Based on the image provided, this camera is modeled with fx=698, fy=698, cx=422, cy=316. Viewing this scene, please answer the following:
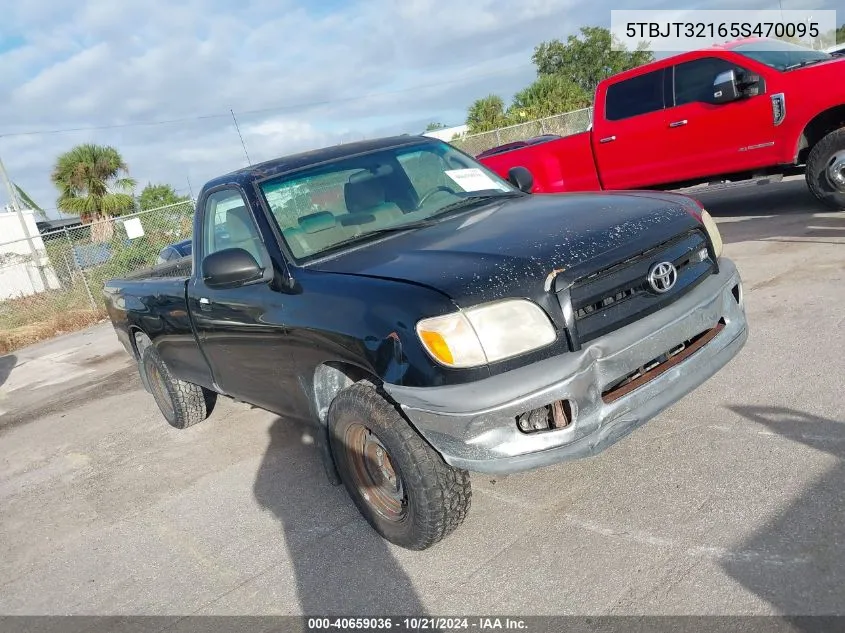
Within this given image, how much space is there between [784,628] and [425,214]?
2468mm

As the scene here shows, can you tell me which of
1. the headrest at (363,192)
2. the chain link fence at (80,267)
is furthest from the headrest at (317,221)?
the chain link fence at (80,267)

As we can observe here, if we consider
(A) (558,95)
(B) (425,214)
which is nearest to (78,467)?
(B) (425,214)

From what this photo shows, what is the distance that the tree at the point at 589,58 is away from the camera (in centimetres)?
5012

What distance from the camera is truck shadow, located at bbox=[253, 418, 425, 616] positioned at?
288 centimetres

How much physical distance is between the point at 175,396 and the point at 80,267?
10.4 meters

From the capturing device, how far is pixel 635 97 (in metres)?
8.77

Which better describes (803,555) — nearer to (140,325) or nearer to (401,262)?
(401,262)

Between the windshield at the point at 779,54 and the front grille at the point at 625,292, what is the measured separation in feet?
19.0

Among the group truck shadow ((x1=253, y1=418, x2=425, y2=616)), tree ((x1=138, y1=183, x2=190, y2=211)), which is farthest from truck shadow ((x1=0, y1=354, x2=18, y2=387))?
tree ((x1=138, y1=183, x2=190, y2=211))

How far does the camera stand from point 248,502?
4.00 metres

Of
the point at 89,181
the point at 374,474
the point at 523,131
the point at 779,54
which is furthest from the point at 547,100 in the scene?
the point at 374,474

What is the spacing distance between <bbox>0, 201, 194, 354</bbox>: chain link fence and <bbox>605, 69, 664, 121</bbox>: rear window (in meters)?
8.35

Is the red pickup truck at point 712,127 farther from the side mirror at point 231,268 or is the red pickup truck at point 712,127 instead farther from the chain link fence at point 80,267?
the chain link fence at point 80,267

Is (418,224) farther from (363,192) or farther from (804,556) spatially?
(804,556)
